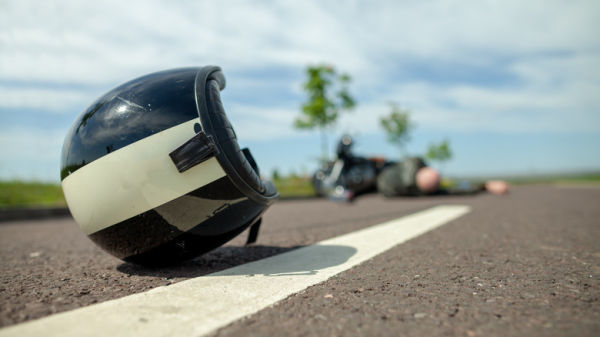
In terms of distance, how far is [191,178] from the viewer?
289cm

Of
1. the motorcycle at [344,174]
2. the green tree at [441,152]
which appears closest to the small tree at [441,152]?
the green tree at [441,152]

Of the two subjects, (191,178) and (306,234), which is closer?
(191,178)

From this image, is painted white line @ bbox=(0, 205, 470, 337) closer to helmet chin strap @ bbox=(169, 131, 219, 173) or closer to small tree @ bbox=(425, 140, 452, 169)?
helmet chin strap @ bbox=(169, 131, 219, 173)

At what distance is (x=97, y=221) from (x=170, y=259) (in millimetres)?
659

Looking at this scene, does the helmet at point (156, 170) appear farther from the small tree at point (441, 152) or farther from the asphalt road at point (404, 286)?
the small tree at point (441, 152)

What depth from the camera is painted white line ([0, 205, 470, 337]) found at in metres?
1.99

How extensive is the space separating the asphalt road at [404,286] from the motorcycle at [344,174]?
9.55m

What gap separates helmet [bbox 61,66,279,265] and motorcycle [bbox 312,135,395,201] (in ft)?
35.7

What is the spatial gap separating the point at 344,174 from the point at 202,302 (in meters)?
12.8

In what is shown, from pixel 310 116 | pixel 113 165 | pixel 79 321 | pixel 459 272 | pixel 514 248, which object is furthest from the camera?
pixel 310 116

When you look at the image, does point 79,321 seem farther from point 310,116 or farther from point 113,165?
point 310,116

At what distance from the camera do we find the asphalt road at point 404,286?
204 cm

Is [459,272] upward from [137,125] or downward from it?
downward

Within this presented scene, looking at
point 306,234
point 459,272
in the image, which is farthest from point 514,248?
point 306,234
